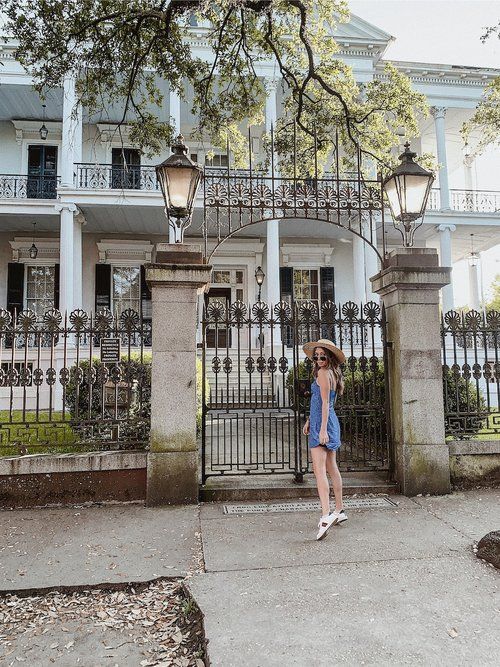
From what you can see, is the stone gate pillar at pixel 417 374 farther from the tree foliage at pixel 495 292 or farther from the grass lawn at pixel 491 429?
the tree foliage at pixel 495 292

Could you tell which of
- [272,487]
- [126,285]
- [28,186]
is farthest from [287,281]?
[272,487]

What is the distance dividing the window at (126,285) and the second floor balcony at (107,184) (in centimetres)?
282

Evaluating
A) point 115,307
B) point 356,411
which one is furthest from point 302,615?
point 115,307

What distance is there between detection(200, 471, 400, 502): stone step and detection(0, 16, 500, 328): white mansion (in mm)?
8778

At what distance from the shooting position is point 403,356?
5.20 meters

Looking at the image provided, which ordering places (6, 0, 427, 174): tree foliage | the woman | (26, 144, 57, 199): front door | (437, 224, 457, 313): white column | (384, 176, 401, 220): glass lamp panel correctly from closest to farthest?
1. the woman
2. (384, 176, 401, 220): glass lamp panel
3. (6, 0, 427, 174): tree foliage
4. (437, 224, 457, 313): white column
5. (26, 144, 57, 199): front door

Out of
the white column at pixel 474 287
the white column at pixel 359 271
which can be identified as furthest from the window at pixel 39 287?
the white column at pixel 474 287

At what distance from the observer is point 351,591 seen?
9.58ft

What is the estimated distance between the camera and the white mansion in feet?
45.6

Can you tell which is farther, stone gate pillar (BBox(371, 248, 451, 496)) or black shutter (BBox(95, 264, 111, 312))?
black shutter (BBox(95, 264, 111, 312))

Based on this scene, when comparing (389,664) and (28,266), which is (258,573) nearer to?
(389,664)

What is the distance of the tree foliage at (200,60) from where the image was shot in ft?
21.1

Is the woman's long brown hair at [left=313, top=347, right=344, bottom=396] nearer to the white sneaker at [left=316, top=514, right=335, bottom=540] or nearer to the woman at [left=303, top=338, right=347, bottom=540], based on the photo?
the woman at [left=303, top=338, right=347, bottom=540]

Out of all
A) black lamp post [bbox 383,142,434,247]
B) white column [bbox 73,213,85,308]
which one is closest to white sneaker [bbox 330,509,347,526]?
black lamp post [bbox 383,142,434,247]
